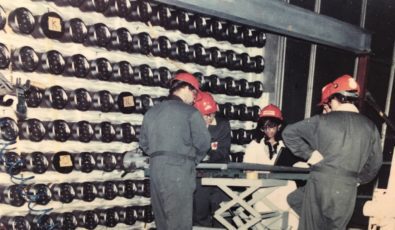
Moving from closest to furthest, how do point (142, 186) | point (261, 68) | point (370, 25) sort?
point (142, 186) < point (261, 68) < point (370, 25)

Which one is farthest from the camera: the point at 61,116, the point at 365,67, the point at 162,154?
the point at 365,67

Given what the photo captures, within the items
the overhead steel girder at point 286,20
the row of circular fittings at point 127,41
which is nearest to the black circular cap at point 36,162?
the row of circular fittings at point 127,41

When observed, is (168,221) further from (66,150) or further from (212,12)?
(212,12)

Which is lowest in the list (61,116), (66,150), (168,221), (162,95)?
(168,221)

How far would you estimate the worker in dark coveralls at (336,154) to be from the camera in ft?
12.1

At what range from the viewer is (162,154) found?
13.0ft

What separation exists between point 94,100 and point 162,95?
1183 mm

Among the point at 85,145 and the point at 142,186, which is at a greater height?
the point at 85,145

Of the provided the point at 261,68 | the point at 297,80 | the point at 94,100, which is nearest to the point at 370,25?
the point at 297,80

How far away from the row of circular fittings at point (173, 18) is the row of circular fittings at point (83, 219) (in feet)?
8.27

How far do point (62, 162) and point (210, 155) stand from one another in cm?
185

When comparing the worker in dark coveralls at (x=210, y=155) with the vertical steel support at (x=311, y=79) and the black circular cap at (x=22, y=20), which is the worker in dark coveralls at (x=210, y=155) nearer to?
the black circular cap at (x=22, y=20)

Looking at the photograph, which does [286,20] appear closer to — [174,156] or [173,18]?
[173,18]

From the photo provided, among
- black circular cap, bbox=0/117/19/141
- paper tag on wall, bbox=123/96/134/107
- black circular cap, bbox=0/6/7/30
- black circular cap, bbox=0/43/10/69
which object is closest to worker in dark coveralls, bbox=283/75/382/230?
paper tag on wall, bbox=123/96/134/107
